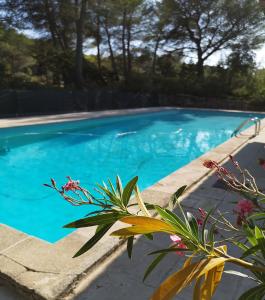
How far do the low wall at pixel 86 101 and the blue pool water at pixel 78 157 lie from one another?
250 cm

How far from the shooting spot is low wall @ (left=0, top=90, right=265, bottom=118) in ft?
38.0

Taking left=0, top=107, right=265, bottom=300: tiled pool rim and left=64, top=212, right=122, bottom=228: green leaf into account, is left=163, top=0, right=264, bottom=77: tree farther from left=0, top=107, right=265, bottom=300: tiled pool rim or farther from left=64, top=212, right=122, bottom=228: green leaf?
left=64, top=212, right=122, bottom=228: green leaf

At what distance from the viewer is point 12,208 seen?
446cm

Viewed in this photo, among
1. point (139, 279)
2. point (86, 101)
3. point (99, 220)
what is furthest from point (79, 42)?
point (99, 220)

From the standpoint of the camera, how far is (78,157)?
738cm

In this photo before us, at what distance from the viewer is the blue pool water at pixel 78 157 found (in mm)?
4402

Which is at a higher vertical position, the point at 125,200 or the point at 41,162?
the point at 125,200

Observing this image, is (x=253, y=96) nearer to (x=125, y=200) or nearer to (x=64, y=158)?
(x=64, y=158)

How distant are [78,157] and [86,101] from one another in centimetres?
803

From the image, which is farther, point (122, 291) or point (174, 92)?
point (174, 92)

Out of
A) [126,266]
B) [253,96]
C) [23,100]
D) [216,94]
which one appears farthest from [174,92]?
[126,266]

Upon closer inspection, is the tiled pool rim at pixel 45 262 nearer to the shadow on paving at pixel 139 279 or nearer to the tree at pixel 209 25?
the shadow on paving at pixel 139 279

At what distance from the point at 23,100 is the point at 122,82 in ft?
32.5

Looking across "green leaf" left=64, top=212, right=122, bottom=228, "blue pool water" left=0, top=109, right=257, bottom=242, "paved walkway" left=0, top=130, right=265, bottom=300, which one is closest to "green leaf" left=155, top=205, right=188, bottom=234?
"green leaf" left=64, top=212, right=122, bottom=228
